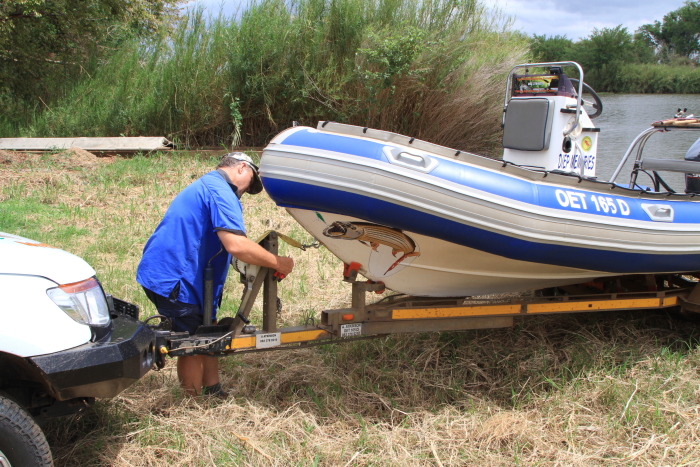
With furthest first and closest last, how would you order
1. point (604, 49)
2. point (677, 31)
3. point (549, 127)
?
1. point (677, 31)
2. point (604, 49)
3. point (549, 127)

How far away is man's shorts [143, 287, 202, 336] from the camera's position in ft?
9.43

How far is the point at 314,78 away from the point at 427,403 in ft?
23.2

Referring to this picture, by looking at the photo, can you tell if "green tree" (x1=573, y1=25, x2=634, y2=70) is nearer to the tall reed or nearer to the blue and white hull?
the tall reed

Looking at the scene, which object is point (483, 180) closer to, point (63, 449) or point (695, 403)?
point (695, 403)

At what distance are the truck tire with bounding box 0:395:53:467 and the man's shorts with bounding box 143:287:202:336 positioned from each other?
927 millimetres

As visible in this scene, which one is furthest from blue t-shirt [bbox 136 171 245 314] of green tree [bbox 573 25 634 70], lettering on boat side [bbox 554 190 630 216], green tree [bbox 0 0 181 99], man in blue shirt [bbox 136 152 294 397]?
green tree [bbox 573 25 634 70]

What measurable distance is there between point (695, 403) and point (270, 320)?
2.20 m

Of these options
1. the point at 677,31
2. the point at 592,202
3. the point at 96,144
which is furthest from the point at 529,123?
the point at 677,31

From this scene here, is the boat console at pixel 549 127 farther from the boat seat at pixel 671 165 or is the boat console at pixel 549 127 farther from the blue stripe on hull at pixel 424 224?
the blue stripe on hull at pixel 424 224

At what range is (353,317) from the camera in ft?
9.73

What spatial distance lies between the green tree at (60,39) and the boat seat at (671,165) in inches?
380

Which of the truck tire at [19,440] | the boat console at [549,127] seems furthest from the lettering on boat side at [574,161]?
the truck tire at [19,440]

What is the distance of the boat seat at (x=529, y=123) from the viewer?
3.68 metres

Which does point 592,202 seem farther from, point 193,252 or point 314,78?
point 314,78
